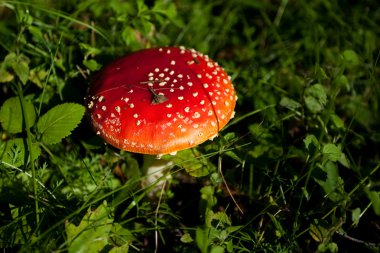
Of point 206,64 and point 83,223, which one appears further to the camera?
point 206,64

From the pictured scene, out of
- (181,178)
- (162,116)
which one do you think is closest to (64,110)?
(162,116)

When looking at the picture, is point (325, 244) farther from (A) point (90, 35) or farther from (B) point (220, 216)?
(A) point (90, 35)

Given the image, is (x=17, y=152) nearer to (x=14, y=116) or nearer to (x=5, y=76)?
(x=14, y=116)

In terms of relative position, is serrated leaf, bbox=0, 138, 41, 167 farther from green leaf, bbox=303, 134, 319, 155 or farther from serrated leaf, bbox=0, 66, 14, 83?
green leaf, bbox=303, 134, 319, 155

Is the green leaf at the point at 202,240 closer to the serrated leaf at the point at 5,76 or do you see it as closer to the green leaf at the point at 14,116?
the green leaf at the point at 14,116

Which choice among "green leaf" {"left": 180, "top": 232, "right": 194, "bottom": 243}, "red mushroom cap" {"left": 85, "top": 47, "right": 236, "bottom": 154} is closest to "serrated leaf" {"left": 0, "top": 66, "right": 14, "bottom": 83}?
"red mushroom cap" {"left": 85, "top": 47, "right": 236, "bottom": 154}

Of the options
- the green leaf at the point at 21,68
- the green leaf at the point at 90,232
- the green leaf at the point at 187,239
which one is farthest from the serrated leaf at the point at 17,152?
the green leaf at the point at 187,239

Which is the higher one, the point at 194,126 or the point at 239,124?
the point at 194,126

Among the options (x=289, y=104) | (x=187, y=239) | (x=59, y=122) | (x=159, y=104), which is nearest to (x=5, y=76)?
(x=59, y=122)
